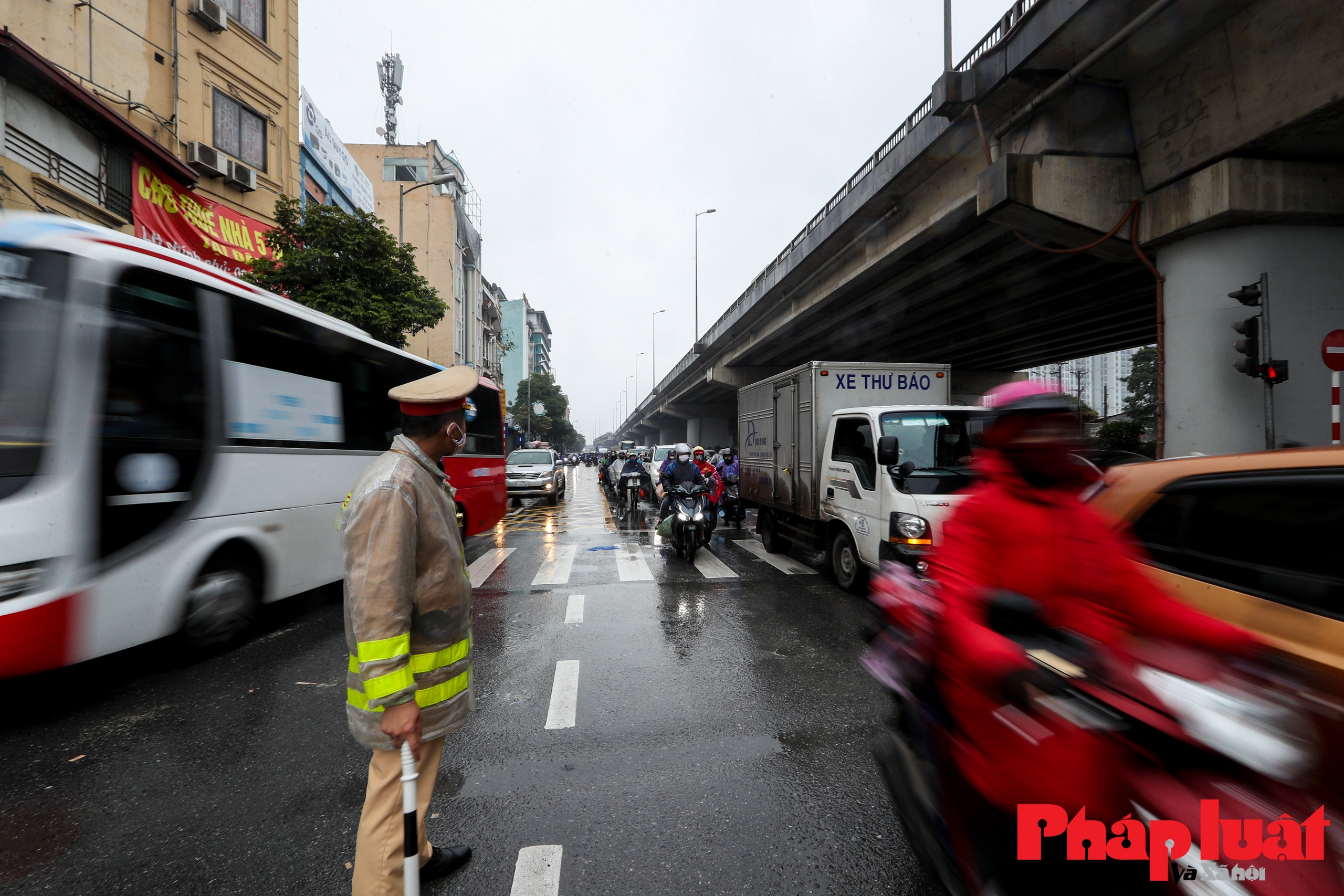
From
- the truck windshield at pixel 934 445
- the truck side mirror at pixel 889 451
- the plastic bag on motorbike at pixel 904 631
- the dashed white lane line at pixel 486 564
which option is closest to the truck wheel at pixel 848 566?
the truck windshield at pixel 934 445

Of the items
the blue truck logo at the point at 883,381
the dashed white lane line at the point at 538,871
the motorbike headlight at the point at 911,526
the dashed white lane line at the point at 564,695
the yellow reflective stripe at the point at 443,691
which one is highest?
the blue truck logo at the point at 883,381

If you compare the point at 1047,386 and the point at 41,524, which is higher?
the point at 1047,386

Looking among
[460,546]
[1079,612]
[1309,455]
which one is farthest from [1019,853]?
[460,546]

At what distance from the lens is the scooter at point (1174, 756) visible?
4.25 ft

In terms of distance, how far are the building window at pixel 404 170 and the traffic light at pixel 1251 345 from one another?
47455 millimetres

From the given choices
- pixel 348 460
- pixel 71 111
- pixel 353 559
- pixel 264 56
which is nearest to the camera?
pixel 353 559

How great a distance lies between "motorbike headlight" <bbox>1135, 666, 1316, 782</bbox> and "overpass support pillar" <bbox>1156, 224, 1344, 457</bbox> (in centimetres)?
1029

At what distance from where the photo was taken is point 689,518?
9.68 m

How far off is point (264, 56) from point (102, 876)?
77.8ft

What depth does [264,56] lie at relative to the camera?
18922 mm

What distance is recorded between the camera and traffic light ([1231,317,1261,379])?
8273mm

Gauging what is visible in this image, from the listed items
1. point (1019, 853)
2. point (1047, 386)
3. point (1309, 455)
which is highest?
point (1047, 386)

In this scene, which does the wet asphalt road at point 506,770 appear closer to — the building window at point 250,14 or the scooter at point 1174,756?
the scooter at point 1174,756

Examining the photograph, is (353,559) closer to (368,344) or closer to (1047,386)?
(1047,386)
